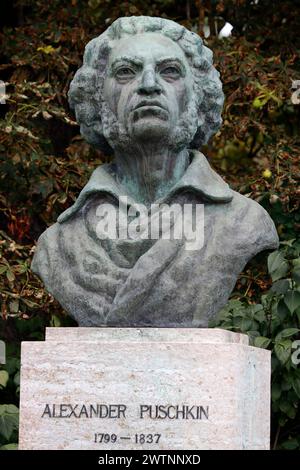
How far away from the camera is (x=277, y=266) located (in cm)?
932

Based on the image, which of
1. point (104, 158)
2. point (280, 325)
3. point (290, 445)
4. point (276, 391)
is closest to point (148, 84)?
point (280, 325)

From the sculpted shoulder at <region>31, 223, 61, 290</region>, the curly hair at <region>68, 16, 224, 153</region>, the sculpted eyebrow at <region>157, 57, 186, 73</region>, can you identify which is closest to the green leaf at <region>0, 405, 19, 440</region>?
the sculpted shoulder at <region>31, 223, 61, 290</region>

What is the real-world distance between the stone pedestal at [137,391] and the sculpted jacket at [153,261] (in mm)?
163

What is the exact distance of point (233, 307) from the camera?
32.2ft

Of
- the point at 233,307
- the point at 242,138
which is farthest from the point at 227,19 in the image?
the point at 233,307

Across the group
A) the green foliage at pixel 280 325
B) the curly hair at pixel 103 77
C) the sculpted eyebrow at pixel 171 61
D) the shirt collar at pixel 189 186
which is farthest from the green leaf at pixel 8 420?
the sculpted eyebrow at pixel 171 61

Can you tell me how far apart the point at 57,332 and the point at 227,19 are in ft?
17.3

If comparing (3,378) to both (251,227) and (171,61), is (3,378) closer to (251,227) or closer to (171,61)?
(251,227)

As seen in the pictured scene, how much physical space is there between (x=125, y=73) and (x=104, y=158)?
3954 mm

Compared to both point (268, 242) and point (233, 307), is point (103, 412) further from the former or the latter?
point (233, 307)

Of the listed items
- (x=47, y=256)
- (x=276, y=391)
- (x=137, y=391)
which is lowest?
(x=137, y=391)

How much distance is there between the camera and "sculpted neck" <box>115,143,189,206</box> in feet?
24.8

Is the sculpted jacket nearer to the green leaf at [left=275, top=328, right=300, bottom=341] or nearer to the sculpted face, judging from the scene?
the sculpted face

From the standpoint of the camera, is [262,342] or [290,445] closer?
[262,342]
